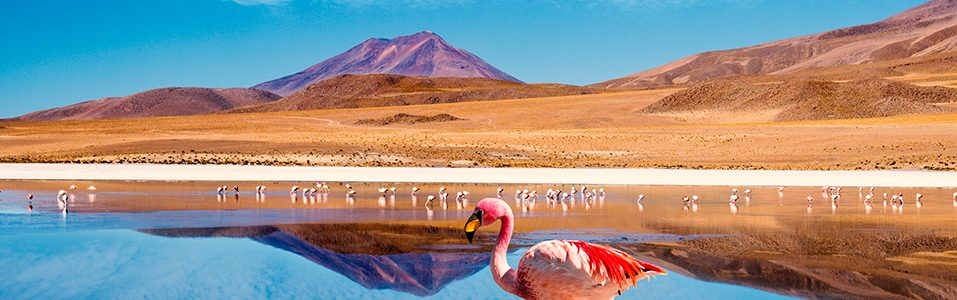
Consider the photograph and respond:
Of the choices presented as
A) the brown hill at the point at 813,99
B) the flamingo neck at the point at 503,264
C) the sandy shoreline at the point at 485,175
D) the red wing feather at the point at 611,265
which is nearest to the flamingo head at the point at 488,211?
the flamingo neck at the point at 503,264

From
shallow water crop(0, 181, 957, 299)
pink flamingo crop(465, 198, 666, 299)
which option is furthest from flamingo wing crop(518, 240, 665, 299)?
shallow water crop(0, 181, 957, 299)

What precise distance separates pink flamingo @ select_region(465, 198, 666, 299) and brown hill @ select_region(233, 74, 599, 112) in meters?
147

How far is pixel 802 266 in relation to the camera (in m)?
10.8

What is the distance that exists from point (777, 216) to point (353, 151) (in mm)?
26800

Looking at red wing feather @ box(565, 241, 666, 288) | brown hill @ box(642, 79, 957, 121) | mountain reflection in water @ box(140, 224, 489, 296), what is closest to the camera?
red wing feather @ box(565, 241, 666, 288)

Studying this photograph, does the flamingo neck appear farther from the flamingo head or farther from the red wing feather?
the red wing feather

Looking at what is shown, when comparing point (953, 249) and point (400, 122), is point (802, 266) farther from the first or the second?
point (400, 122)

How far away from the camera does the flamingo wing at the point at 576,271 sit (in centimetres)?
720

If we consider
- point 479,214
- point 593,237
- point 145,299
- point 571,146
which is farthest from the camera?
point 571,146

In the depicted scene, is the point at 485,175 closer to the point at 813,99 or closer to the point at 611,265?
the point at 611,265

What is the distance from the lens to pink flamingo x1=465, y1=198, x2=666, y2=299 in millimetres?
7195

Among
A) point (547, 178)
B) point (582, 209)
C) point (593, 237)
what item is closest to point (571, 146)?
point (547, 178)

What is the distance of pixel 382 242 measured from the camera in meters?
12.8

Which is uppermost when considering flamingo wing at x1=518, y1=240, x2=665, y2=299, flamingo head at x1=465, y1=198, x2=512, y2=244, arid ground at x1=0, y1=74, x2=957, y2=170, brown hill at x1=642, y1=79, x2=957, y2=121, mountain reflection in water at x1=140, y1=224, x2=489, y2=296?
brown hill at x1=642, y1=79, x2=957, y2=121
